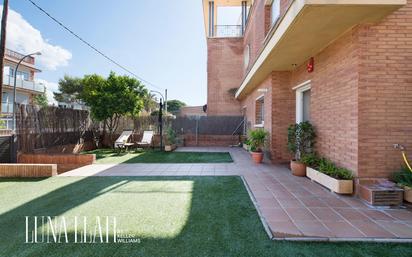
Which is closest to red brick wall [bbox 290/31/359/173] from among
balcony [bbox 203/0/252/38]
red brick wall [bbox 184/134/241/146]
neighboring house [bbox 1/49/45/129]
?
red brick wall [bbox 184/134/241/146]

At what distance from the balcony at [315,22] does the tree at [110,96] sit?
7342 millimetres

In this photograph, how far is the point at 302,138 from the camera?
605cm

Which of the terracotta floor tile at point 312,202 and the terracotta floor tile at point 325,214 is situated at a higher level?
the terracotta floor tile at point 312,202

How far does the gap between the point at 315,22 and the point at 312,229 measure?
11.3ft

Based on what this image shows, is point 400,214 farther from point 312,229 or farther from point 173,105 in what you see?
point 173,105

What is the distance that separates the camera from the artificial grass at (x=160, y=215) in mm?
2428

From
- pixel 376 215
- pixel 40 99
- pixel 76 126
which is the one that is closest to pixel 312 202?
pixel 376 215

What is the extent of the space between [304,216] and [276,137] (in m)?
4.78

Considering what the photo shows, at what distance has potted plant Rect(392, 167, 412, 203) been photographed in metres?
3.72

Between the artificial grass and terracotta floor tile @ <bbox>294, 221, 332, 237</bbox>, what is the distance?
21cm

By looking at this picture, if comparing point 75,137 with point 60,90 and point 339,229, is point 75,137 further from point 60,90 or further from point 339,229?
point 60,90

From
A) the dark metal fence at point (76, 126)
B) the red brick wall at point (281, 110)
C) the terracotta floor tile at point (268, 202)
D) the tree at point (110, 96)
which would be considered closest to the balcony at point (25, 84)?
the dark metal fence at point (76, 126)

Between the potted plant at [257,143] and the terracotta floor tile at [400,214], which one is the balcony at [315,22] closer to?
the potted plant at [257,143]

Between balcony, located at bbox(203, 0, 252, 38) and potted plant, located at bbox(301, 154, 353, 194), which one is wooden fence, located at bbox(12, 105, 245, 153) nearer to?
balcony, located at bbox(203, 0, 252, 38)
